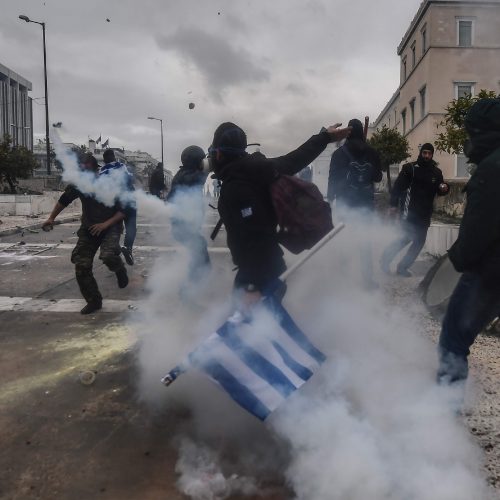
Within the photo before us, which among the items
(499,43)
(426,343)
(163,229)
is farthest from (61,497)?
(499,43)

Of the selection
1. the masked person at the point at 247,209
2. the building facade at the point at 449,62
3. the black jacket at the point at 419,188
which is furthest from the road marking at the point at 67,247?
the building facade at the point at 449,62

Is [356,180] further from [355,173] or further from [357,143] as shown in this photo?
[357,143]

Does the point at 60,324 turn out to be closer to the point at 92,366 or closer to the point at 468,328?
the point at 92,366

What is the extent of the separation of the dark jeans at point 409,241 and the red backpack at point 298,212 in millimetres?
4352

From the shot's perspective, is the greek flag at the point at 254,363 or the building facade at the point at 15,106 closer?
the greek flag at the point at 254,363

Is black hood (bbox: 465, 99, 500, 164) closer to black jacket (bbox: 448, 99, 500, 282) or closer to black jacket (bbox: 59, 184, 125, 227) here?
black jacket (bbox: 448, 99, 500, 282)

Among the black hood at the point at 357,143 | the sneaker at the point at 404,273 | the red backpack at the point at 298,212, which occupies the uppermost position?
the black hood at the point at 357,143

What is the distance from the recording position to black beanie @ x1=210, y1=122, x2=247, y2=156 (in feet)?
9.28

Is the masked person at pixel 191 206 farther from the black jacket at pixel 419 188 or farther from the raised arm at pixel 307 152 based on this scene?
the black jacket at pixel 419 188

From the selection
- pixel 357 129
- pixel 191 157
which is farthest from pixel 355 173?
pixel 191 157

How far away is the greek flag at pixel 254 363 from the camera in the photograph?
2.55m

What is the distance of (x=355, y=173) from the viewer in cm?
595

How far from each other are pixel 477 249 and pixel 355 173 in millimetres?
3593

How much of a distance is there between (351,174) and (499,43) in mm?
23173
